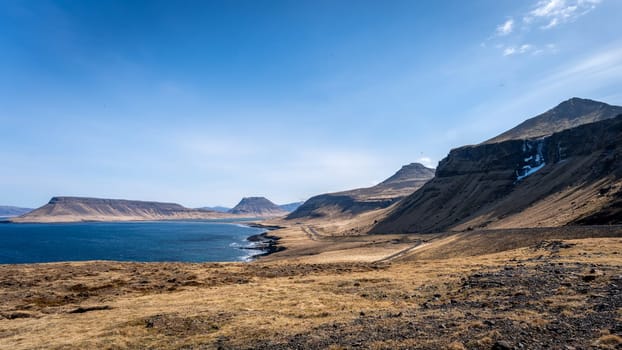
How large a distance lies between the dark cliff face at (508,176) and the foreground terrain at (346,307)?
42289 mm

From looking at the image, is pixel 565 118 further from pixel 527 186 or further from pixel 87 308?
pixel 87 308

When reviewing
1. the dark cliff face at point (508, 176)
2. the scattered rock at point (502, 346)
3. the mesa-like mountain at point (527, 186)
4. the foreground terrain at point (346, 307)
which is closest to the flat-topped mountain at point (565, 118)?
the mesa-like mountain at point (527, 186)

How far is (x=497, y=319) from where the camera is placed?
47.9 feet

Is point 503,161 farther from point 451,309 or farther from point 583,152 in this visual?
point 451,309

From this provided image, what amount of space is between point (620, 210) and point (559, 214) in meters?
14.0

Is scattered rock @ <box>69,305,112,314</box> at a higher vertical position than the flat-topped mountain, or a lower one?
lower

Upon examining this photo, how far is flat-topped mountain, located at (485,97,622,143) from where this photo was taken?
166250 mm

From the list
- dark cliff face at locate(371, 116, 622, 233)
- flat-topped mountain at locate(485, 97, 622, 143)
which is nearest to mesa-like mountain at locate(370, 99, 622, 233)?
dark cliff face at locate(371, 116, 622, 233)

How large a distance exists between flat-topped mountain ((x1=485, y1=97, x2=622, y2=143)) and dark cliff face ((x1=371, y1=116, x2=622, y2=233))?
43.0 meters

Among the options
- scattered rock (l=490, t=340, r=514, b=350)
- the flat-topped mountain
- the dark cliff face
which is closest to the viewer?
scattered rock (l=490, t=340, r=514, b=350)

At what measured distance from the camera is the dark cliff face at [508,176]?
82938 mm

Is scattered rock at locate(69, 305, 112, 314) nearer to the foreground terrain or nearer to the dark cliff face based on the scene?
the foreground terrain

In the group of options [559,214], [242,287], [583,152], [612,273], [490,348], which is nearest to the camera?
[490,348]

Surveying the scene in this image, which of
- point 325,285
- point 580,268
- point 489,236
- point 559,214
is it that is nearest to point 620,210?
point 559,214
